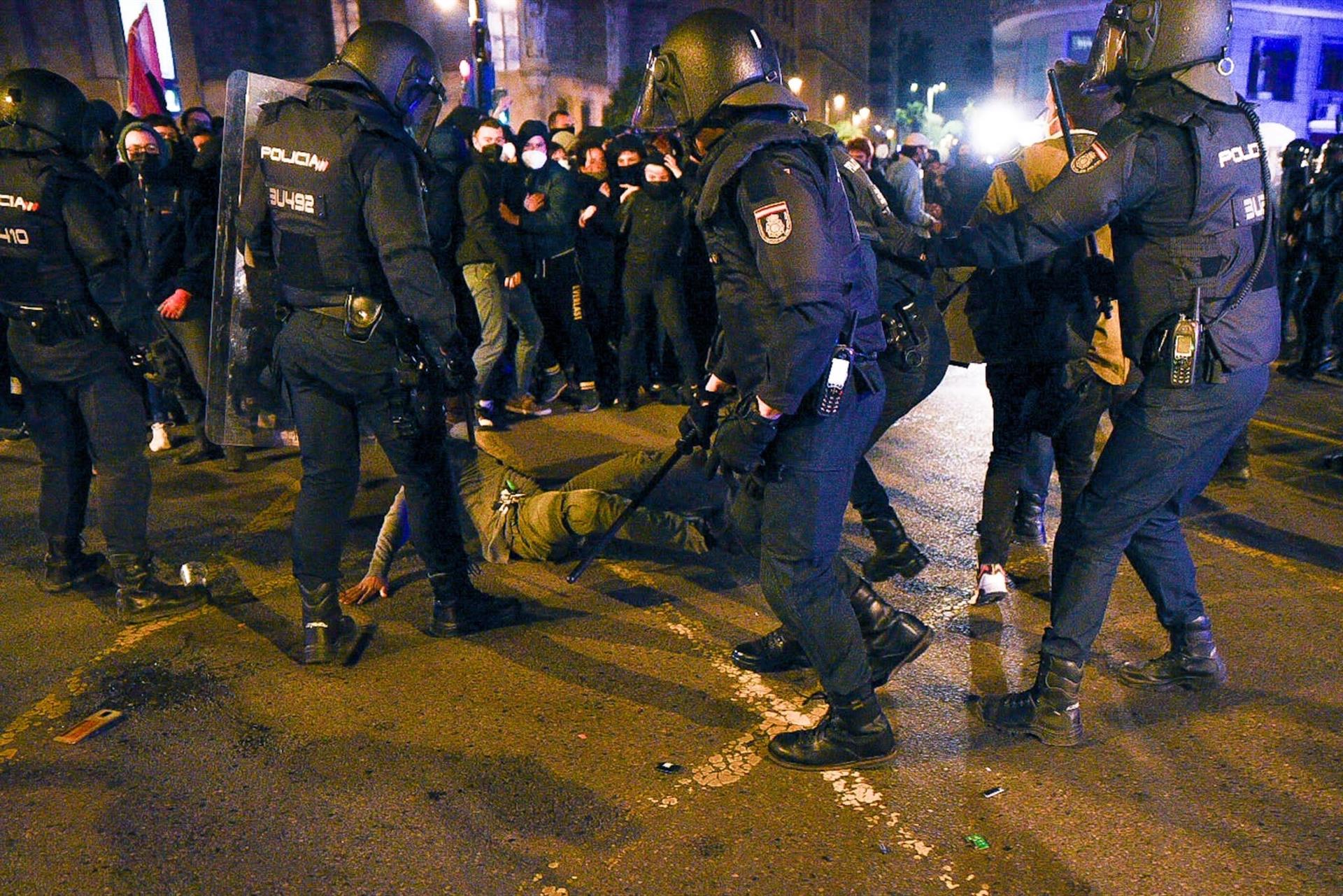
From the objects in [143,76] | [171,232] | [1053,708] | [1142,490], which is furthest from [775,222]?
[143,76]

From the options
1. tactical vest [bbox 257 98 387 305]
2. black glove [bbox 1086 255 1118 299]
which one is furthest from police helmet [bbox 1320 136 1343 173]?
tactical vest [bbox 257 98 387 305]

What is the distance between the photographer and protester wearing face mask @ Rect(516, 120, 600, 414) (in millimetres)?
7965

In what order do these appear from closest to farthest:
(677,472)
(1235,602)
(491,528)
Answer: (1235,602)
(491,528)
(677,472)

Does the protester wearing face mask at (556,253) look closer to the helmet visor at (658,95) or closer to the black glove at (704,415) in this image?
the black glove at (704,415)

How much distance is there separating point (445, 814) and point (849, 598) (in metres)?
1.46

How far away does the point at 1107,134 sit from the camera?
9.23ft

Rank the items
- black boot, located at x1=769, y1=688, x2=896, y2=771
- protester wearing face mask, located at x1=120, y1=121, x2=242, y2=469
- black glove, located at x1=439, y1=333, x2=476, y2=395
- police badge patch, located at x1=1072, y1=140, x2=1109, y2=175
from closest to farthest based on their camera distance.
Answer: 1. police badge patch, located at x1=1072, y1=140, x2=1109, y2=175
2. black boot, located at x1=769, y1=688, x2=896, y2=771
3. black glove, located at x1=439, y1=333, x2=476, y2=395
4. protester wearing face mask, located at x1=120, y1=121, x2=242, y2=469

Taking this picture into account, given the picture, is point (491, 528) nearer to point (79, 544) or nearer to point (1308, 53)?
point (79, 544)

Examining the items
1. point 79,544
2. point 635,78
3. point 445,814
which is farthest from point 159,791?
point 635,78

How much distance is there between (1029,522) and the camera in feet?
15.6

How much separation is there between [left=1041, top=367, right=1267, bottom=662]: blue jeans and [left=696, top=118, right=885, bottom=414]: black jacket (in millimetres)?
920

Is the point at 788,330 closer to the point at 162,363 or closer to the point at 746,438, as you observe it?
the point at 746,438

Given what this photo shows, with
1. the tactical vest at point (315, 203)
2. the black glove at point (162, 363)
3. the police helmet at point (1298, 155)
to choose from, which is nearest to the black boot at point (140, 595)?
the black glove at point (162, 363)

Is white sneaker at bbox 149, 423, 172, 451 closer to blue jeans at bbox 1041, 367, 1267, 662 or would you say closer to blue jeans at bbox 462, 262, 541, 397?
blue jeans at bbox 462, 262, 541, 397
